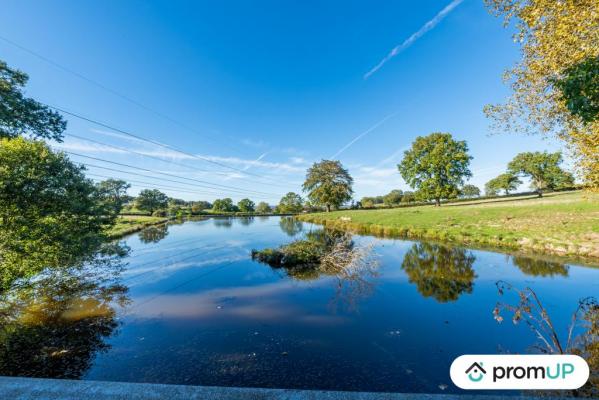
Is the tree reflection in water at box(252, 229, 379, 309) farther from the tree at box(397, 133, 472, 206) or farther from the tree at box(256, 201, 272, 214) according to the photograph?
the tree at box(256, 201, 272, 214)

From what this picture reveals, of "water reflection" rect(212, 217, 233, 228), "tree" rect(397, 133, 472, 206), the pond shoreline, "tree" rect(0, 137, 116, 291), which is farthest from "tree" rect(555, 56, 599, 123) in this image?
"water reflection" rect(212, 217, 233, 228)

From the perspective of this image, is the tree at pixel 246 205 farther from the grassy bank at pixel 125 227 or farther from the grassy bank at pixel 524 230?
the grassy bank at pixel 524 230

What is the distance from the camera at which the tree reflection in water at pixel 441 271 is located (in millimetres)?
9906

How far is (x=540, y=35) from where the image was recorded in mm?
7250

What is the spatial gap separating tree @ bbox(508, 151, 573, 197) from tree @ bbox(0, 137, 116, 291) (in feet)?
259

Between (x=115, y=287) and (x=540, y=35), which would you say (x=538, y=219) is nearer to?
(x=540, y=35)

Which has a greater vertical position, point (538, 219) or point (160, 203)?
point (160, 203)

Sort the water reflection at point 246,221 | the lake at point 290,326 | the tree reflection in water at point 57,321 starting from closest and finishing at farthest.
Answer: the lake at point 290,326
the tree reflection in water at point 57,321
the water reflection at point 246,221

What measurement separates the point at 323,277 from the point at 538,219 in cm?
2269

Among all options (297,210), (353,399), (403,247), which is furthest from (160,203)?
(353,399)

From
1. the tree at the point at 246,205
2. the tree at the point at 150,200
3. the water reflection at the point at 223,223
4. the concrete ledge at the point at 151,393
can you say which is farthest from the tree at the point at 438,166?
the tree at the point at 150,200

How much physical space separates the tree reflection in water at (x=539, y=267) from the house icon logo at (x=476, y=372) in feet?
34.9

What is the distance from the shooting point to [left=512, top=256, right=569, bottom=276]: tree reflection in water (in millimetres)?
11000

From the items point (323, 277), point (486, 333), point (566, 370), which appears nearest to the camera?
point (566, 370)
